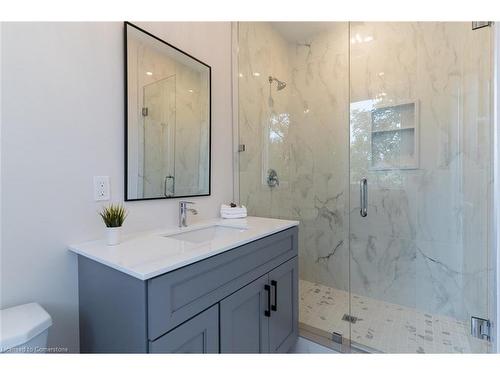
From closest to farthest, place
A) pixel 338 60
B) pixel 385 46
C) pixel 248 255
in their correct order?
pixel 248 255 < pixel 385 46 < pixel 338 60

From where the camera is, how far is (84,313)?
1.01 meters

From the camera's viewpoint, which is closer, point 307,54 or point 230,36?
point 230,36

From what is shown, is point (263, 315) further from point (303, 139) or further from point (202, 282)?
point (303, 139)

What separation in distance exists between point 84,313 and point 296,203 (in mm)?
1872

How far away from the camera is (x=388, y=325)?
69.4 inches

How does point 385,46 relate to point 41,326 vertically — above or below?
above

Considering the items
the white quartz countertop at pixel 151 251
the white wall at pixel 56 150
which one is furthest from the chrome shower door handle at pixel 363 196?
the white wall at pixel 56 150

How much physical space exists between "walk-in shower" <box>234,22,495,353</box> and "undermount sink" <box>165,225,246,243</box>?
50 centimetres

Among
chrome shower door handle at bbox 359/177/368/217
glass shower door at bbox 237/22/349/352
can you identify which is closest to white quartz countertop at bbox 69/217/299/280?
glass shower door at bbox 237/22/349/352

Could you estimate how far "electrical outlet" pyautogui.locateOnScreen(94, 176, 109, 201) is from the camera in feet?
3.61

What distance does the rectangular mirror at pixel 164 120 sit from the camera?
1229mm

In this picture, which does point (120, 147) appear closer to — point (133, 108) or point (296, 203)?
point (133, 108)

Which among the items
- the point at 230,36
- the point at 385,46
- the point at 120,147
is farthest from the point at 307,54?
the point at 120,147

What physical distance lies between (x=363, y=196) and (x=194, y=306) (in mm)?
1762
